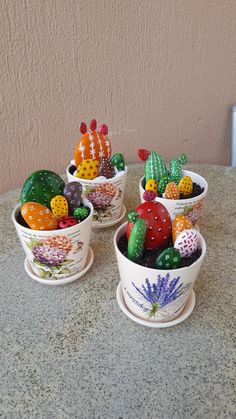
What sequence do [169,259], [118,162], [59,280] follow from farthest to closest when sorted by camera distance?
[118,162]
[59,280]
[169,259]

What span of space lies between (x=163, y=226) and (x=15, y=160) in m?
0.50

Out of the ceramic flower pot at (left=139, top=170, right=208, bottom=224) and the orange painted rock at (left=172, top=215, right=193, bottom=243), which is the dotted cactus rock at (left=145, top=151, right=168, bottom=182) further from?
the orange painted rock at (left=172, top=215, right=193, bottom=243)

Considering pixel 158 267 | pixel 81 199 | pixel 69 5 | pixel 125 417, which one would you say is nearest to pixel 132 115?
pixel 69 5

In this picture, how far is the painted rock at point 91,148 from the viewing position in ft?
1.87

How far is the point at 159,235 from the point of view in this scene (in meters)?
0.41

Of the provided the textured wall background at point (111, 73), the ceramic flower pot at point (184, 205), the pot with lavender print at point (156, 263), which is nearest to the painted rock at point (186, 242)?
the pot with lavender print at point (156, 263)

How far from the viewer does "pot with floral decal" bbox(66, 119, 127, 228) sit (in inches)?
21.7

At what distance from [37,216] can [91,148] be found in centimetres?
18

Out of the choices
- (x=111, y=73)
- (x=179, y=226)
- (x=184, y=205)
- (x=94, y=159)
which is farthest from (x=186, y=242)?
(x=111, y=73)

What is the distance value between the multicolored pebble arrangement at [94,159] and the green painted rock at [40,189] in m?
0.08

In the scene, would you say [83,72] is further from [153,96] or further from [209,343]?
[209,343]

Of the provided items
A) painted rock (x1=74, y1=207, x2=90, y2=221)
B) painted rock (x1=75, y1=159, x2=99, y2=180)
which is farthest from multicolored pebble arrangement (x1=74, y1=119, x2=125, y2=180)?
painted rock (x1=74, y1=207, x2=90, y2=221)

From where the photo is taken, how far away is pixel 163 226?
410 mm

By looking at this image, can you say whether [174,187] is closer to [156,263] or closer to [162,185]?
[162,185]
